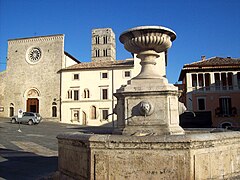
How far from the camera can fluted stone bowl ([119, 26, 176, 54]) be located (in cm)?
598

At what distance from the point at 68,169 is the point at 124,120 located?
167 centimetres

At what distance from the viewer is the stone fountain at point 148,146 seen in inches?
162

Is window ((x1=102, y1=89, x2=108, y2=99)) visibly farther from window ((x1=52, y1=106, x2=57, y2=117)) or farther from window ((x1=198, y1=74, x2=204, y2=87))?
window ((x1=198, y1=74, x2=204, y2=87))

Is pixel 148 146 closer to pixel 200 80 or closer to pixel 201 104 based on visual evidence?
pixel 201 104

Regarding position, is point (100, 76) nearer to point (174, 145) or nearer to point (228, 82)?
point (228, 82)

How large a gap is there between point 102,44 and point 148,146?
69.1 meters

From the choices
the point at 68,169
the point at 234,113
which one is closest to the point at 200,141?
the point at 68,169

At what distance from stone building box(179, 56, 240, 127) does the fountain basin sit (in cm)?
3053

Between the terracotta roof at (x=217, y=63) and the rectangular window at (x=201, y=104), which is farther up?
the terracotta roof at (x=217, y=63)

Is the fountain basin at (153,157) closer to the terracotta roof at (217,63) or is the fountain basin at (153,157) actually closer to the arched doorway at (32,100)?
the terracotta roof at (217,63)

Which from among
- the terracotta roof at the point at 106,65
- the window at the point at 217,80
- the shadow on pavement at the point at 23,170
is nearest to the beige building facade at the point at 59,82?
the terracotta roof at the point at 106,65

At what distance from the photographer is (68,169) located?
5.07m

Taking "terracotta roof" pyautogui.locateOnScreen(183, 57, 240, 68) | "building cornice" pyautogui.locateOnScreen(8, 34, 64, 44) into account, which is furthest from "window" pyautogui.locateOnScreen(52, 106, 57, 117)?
"terracotta roof" pyautogui.locateOnScreen(183, 57, 240, 68)

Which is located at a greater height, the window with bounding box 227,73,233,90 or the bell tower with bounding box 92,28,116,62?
the bell tower with bounding box 92,28,116,62
